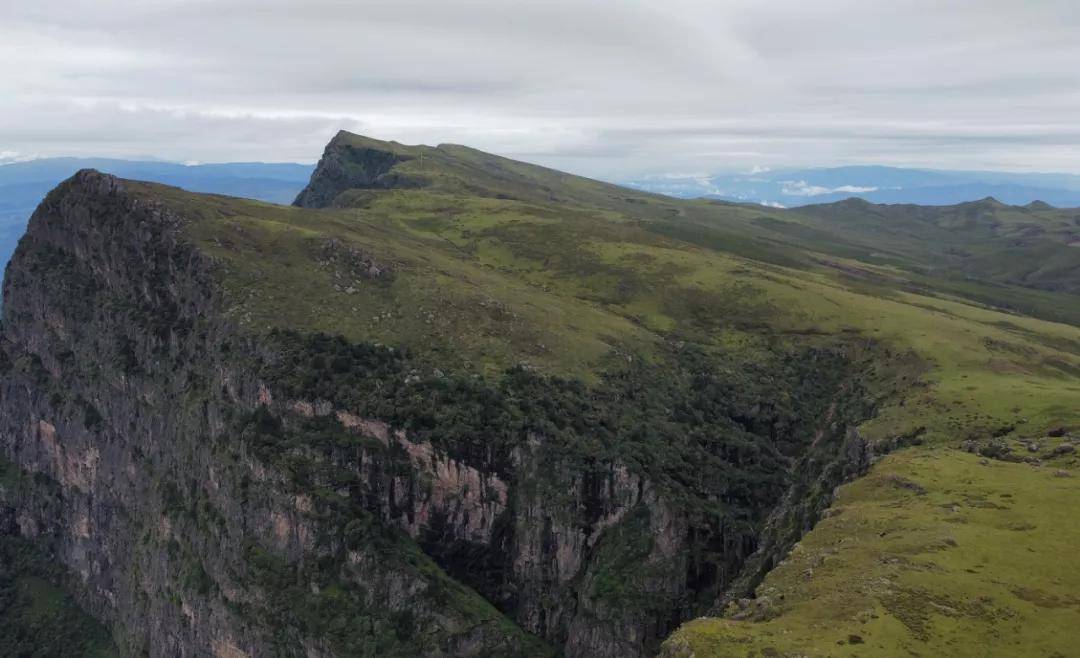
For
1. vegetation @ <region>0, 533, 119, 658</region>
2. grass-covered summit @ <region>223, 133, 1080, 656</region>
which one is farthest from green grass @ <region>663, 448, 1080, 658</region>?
vegetation @ <region>0, 533, 119, 658</region>

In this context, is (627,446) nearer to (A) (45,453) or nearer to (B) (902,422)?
(B) (902,422)

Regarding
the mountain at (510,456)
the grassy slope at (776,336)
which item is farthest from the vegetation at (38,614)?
the grassy slope at (776,336)

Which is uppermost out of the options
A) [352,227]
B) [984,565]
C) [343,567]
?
[352,227]

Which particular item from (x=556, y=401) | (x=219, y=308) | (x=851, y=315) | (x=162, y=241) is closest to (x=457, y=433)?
(x=556, y=401)

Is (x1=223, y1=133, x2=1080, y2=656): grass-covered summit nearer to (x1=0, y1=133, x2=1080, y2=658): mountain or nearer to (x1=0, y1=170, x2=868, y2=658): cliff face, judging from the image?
(x1=0, y1=133, x2=1080, y2=658): mountain

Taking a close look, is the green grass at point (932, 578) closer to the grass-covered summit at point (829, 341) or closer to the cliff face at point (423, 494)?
the grass-covered summit at point (829, 341)

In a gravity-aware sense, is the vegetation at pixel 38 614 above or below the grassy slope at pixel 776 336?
below

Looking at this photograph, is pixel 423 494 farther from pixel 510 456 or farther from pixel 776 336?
pixel 776 336
